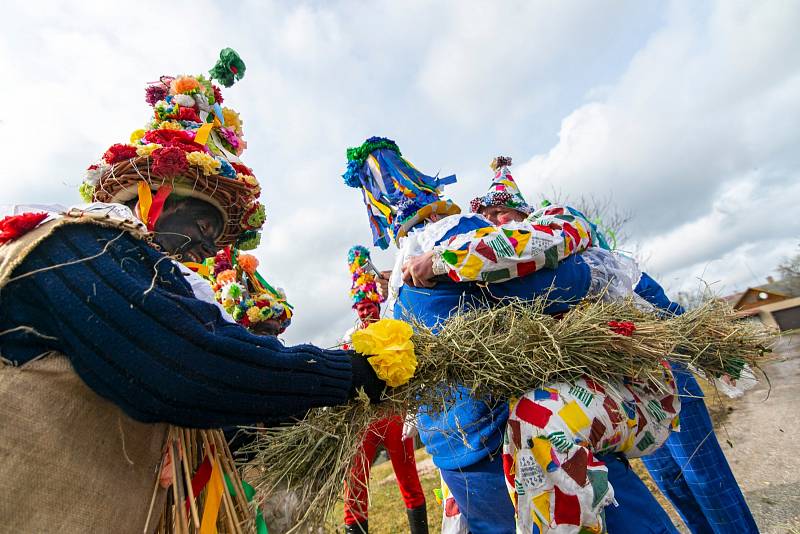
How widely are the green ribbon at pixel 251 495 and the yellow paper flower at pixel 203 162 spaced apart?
3.91 ft

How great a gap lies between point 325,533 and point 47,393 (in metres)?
0.83

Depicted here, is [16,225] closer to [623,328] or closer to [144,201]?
[144,201]

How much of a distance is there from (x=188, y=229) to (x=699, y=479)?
3023 millimetres

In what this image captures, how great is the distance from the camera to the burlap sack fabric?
0.85m

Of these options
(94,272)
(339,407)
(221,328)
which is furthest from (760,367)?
(94,272)

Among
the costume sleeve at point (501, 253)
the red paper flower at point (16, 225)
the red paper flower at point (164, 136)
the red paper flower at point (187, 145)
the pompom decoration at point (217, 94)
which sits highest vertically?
the pompom decoration at point (217, 94)

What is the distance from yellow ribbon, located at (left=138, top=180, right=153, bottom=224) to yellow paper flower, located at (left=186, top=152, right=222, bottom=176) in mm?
202

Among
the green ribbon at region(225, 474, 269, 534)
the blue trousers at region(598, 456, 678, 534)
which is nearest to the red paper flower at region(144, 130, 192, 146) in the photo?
the green ribbon at region(225, 474, 269, 534)

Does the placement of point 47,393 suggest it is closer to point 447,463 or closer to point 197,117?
point 447,463

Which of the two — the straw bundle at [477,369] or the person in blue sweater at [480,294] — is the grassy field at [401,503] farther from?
the straw bundle at [477,369]

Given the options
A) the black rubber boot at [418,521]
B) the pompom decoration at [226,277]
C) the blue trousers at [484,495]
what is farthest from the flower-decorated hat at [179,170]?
the black rubber boot at [418,521]

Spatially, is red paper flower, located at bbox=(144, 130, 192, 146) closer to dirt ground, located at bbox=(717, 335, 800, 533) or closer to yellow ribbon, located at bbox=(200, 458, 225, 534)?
yellow ribbon, located at bbox=(200, 458, 225, 534)

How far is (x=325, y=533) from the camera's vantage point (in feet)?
4.17

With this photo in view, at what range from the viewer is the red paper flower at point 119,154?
177 centimetres
